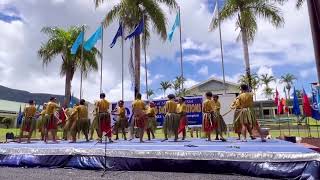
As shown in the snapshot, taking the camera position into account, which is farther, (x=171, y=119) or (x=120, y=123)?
(x=120, y=123)

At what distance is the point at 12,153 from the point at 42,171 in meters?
1.55

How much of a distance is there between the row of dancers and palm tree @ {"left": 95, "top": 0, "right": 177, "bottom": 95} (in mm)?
6396

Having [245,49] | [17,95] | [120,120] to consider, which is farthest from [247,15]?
[17,95]

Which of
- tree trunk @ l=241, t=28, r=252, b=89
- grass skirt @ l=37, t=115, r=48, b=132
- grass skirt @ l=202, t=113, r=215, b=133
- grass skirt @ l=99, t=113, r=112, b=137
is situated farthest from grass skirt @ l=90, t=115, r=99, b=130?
tree trunk @ l=241, t=28, r=252, b=89

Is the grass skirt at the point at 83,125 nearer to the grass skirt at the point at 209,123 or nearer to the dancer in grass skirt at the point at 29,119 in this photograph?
the dancer in grass skirt at the point at 29,119

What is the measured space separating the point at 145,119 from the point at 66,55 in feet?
53.5

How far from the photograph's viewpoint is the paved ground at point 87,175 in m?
7.80

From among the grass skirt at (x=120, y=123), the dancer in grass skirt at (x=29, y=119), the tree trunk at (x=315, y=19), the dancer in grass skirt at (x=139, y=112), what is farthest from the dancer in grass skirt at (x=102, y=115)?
the tree trunk at (x=315, y=19)

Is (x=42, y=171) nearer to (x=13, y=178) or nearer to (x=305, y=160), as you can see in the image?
(x=13, y=178)

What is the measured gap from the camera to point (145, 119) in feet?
42.3

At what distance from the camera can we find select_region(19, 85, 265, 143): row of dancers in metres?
10.8

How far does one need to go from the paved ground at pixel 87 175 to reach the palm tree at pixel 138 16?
11.1 m

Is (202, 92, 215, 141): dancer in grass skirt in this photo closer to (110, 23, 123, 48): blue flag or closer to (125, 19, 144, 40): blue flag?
(125, 19, 144, 40): blue flag

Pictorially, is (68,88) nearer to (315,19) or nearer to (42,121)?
(42,121)
